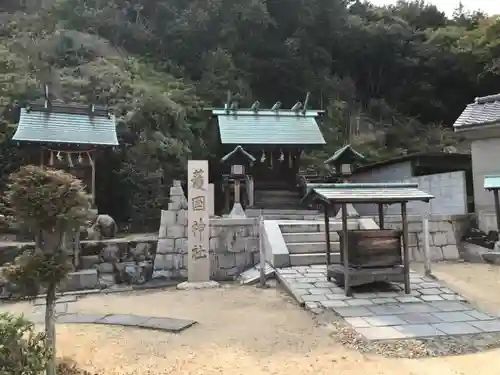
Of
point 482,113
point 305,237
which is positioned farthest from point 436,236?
point 482,113

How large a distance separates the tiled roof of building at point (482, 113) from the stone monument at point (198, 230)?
28.4ft

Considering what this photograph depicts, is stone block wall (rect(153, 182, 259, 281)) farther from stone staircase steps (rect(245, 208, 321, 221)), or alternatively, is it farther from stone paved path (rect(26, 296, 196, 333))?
stone staircase steps (rect(245, 208, 321, 221))

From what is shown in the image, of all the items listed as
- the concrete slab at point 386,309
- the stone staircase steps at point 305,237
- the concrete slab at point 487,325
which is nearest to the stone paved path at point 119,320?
the concrete slab at point 386,309

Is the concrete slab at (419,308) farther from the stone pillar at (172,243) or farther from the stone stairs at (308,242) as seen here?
the stone pillar at (172,243)

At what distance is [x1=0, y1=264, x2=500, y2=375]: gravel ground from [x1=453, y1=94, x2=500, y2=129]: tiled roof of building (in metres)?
7.08

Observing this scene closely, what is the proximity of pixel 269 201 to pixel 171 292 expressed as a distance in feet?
30.3

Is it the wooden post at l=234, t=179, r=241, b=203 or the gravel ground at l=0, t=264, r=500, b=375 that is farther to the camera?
the wooden post at l=234, t=179, r=241, b=203

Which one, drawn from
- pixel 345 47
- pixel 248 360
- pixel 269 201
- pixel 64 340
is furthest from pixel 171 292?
pixel 345 47

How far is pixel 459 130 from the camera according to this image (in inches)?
520

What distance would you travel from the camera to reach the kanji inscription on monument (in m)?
9.90

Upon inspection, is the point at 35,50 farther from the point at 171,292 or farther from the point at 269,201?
the point at 171,292

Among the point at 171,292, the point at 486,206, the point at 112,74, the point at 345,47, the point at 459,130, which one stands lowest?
the point at 171,292

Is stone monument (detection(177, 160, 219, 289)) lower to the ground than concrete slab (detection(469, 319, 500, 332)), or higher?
higher

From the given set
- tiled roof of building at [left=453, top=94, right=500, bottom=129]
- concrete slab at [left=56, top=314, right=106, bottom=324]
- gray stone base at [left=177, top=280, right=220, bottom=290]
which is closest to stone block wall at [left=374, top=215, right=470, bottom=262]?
tiled roof of building at [left=453, top=94, right=500, bottom=129]
